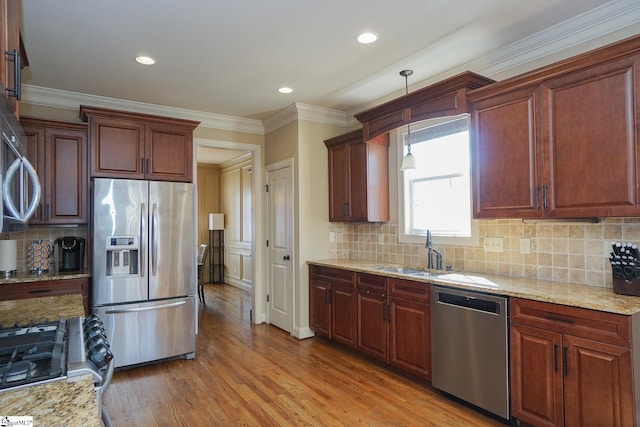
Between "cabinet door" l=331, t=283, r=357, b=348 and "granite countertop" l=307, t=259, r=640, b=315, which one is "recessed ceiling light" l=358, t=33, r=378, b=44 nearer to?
"granite countertop" l=307, t=259, r=640, b=315

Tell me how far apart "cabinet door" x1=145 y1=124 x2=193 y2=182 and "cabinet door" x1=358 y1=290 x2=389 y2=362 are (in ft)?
7.45

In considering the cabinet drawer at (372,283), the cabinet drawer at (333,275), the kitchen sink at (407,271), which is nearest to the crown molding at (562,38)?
the kitchen sink at (407,271)

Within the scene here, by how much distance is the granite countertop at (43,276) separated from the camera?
11.1ft

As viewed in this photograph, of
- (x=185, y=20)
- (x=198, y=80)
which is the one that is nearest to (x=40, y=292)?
(x=198, y=80)

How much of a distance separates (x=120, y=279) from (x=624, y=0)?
4.47 meters

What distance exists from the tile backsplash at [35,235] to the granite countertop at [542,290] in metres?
3.27

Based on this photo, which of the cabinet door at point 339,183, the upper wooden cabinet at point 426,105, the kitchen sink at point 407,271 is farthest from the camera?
the cabinet door at point 339,183

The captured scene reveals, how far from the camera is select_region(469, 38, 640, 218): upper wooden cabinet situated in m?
2.24

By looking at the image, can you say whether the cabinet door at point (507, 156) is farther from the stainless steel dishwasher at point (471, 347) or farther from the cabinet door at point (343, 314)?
the cabinet door at point (343, 314)

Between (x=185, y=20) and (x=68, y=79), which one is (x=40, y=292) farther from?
(x=185, y=20)

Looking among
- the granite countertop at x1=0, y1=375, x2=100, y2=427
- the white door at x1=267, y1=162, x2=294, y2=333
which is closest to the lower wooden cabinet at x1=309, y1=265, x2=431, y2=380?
the white door at x1=267, y1=162, x2=294, y2=333

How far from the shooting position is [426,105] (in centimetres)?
336

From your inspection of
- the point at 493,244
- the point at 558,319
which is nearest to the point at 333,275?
the point at 493,244

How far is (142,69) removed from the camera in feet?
11.6
